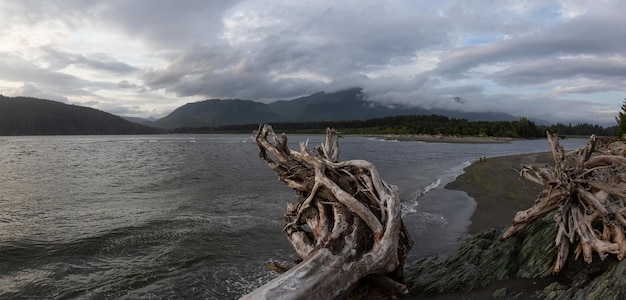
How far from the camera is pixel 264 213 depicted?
18234mm

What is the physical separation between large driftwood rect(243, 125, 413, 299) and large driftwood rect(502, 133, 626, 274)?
303 centimetres

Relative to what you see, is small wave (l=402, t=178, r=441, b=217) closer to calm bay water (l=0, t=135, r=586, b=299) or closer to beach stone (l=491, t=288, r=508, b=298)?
calm bay water (l=0, t=135, r=586, b=299)

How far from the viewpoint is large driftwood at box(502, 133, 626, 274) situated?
21.4 ft

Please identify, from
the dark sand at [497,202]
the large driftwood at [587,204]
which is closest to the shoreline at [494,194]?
the dark sand at [497,202]

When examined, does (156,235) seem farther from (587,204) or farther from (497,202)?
(497,202)

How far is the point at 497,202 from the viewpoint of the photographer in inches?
755

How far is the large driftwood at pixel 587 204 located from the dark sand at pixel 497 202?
2.58ft

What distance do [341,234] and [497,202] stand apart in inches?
603

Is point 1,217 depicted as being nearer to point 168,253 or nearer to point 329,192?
point 168,253

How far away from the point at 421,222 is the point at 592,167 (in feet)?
28.1

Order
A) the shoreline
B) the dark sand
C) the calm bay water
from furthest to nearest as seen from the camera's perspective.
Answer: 1. the shoreline
2. the calm bay water
3. the dark sand

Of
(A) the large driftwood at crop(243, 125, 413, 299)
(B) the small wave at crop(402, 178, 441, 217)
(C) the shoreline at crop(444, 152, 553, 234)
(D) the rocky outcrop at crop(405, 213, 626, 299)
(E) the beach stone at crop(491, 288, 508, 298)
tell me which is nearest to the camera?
(A) the large driftwood at crop(243, 125, 413, 299)

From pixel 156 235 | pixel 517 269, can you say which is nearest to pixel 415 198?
pixel 517 269

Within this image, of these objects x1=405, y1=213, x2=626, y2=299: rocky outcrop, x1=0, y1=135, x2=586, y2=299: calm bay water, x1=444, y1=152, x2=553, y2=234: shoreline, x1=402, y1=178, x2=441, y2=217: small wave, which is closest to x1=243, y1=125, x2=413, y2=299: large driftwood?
x1=405, y1=213, x2=626, y2=299: rocky outcrop
